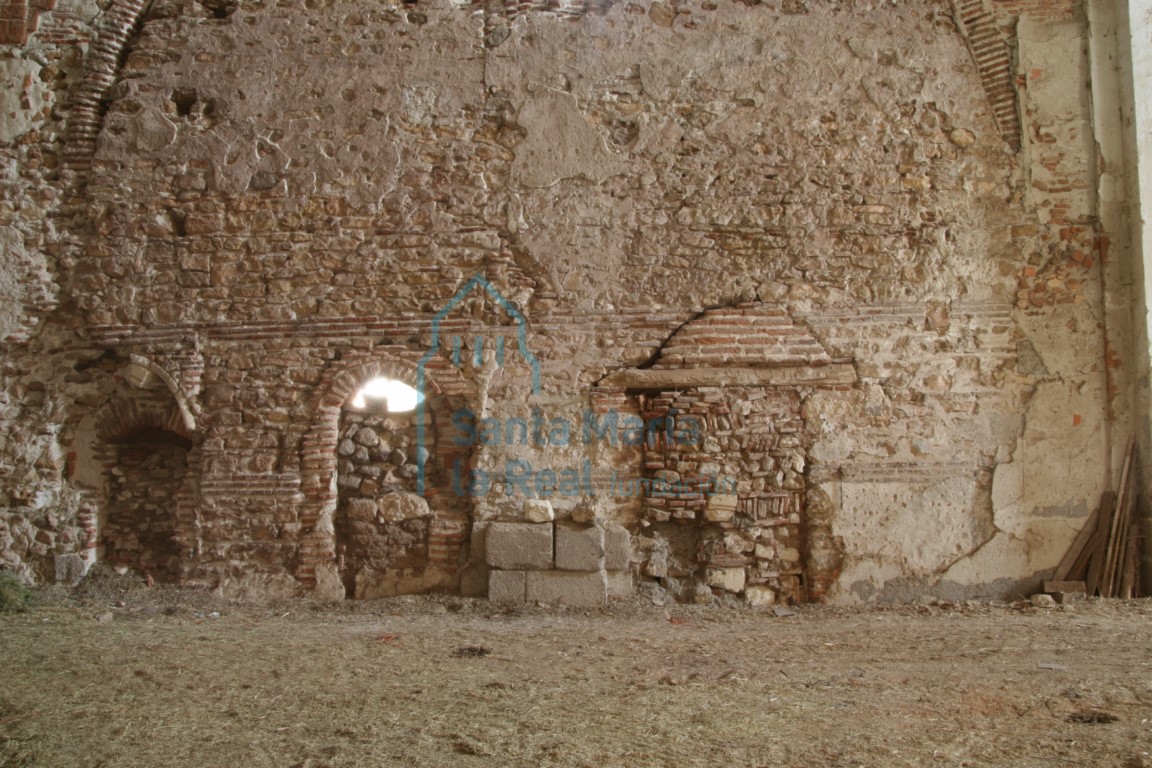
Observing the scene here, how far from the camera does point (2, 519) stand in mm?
5652

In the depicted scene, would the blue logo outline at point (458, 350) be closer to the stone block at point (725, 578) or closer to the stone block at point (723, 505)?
the stone block at point (723, 505)

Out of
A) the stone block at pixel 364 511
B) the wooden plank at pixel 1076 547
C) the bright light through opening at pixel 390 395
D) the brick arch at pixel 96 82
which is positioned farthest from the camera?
the brick arch at pixel 96 82

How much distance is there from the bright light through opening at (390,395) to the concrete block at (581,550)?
1.38m

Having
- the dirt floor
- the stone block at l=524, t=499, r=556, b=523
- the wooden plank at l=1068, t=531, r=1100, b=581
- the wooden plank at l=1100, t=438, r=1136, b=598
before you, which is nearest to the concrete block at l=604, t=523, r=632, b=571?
the dirt floor

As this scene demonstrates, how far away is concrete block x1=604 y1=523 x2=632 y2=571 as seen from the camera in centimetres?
543

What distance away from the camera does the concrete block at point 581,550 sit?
5.40 metres

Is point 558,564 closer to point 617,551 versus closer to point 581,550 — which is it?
point 581,550

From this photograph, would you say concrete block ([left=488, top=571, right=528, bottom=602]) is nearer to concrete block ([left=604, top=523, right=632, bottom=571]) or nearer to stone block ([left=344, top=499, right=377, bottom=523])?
concrete block ([left=604, top=523, right=632, bottom=571])

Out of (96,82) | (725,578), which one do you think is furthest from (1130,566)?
(96,82)

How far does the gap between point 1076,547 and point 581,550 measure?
10.5 feet

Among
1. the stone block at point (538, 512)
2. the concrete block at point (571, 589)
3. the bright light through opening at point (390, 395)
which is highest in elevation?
the bright light through opening at point (390, 395)

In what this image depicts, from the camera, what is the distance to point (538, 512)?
5477 millimetres

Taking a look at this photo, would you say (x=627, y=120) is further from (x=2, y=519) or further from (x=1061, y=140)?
(x=2, y=519)

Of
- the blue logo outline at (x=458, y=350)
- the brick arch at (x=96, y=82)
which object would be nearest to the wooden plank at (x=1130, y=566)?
the blue logo outline at (x=458, y=350)
